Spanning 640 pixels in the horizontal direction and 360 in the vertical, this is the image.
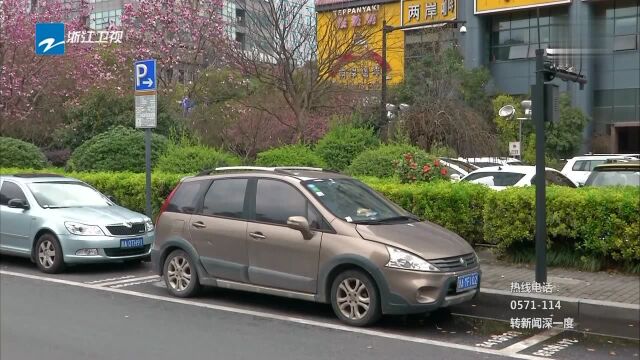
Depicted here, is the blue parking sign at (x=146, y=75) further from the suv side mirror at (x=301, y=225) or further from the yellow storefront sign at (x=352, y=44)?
the yellow storefront sign at (x=352, y=44)

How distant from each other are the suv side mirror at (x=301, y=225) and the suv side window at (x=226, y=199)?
873 mm

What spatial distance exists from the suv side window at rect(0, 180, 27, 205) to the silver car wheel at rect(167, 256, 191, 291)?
3654mm

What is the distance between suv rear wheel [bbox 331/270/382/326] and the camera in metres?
6.82

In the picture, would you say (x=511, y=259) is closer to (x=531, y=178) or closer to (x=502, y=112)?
(x=531, y=178)

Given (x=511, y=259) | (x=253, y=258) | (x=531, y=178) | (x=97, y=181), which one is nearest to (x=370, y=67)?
(x=531, y=178)

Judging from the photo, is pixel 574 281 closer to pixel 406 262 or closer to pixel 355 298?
pixel 406 262

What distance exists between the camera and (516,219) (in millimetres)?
9383

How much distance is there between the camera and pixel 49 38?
839 inches

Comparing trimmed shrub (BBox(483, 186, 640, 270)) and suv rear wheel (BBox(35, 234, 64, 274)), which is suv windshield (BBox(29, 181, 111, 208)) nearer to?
suv rear wheel (BBox(35, 234, 64, 274))

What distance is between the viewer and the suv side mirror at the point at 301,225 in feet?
Answer: 23.5

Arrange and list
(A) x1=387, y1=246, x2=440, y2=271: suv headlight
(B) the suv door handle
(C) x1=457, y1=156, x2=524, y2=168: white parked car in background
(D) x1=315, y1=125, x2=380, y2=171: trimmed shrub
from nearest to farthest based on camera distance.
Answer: (A) x1=387, y1=246, x2=440, y2=271: suv headlight
(B) the suv door handle
(D) x1=315, y1=125, x2=380, y2=171: trimmed shrub
(C) x1=457, y1=156, x2=524, y2=168: white parked car in background

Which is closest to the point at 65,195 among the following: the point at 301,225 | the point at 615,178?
the point at 301,225

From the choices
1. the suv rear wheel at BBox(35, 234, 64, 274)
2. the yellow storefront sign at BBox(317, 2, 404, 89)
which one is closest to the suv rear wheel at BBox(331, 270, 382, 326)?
the suv rear wheel at BBox(35, 234, 64, 274)

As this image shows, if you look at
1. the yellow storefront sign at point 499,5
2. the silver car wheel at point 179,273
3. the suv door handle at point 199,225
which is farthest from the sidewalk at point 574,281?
the yellow storefront sign at point 499,5
